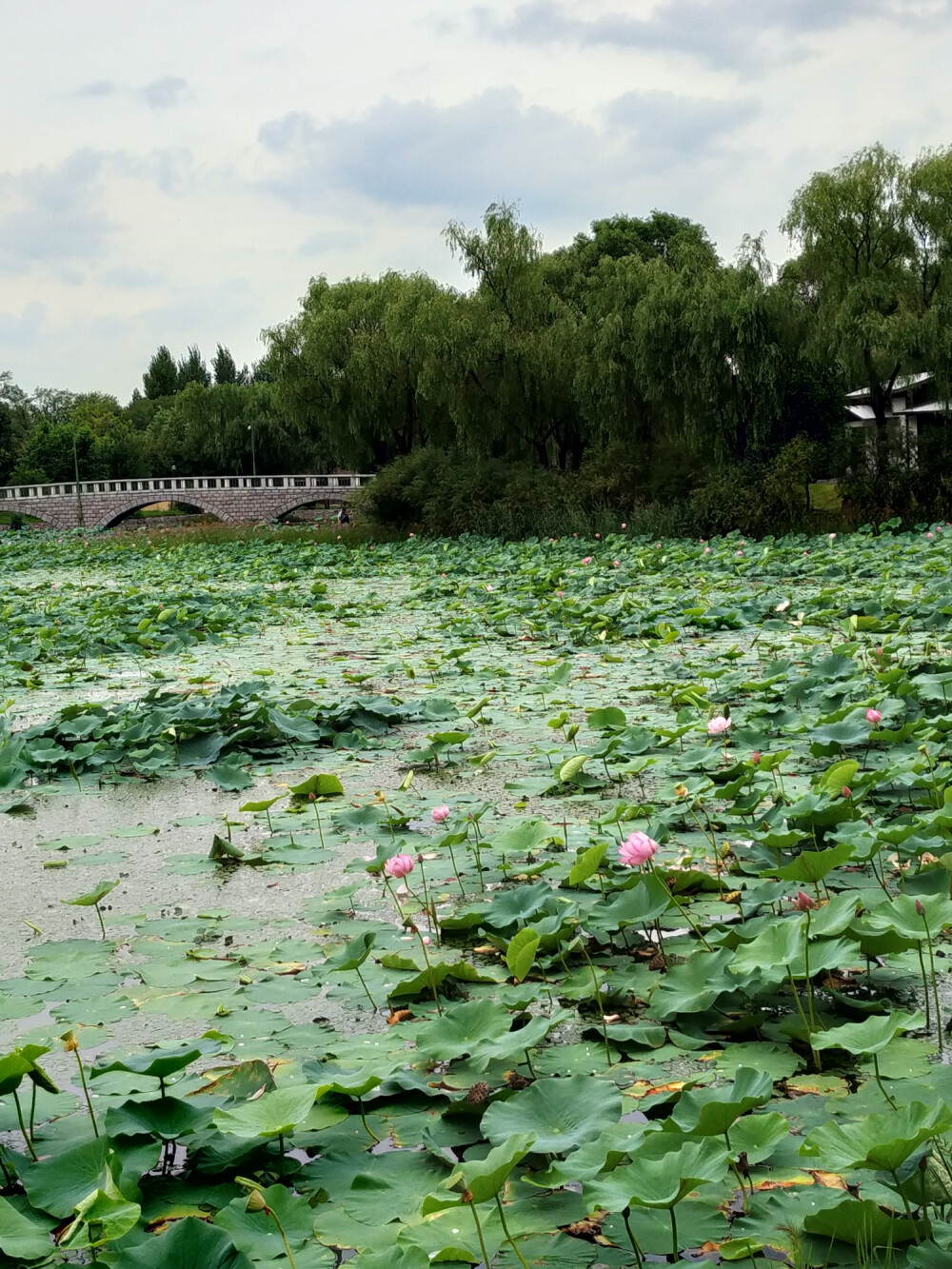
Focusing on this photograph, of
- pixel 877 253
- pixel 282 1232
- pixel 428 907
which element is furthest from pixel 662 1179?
pixel 877 253

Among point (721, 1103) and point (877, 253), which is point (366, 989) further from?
point (877, 253)

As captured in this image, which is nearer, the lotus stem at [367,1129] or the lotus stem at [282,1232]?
the lotus stem at [282,1232]

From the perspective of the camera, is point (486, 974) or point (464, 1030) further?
point (486, 974)

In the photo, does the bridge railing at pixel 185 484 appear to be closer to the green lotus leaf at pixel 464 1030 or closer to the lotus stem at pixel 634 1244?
the green lotus leaf at pixel 464 1030

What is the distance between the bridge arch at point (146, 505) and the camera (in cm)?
3575

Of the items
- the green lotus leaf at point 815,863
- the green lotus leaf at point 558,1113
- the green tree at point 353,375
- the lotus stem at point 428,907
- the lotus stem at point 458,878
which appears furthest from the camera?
the green tree at point 353,375

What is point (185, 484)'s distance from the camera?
1572 inches

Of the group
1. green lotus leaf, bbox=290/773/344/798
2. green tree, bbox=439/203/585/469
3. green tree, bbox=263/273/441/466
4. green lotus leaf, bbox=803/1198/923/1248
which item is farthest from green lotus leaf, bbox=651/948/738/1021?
green tree, bbox=263/273/441/466

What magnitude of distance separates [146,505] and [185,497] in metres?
1.65

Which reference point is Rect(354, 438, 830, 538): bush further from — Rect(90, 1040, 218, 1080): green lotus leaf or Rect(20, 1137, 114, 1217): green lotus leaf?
Rect(20, 1137, 114, 1217): green lotus leaf

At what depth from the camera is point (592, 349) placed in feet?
63.5

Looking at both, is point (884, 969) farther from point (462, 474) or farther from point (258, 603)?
point (462, 474)

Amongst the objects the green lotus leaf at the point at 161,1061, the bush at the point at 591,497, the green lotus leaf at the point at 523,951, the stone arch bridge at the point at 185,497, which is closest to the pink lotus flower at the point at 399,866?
the green lotus leaf at the point at 523,951

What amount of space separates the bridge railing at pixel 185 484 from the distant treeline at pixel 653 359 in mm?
5630
